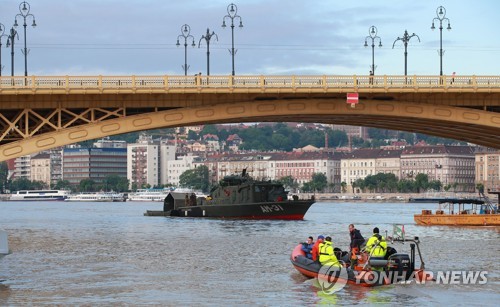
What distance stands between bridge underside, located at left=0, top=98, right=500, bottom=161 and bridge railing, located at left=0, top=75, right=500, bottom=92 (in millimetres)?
1458

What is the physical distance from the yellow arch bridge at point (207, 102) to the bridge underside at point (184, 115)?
0.05m

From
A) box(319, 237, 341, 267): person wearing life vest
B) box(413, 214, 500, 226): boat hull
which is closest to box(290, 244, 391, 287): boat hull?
box(319, 237, 341, 267): person wearing life vest

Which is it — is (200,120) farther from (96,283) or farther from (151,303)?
(151,303)

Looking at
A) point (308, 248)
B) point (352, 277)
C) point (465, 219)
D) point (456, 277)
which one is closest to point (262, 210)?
point (465, 219)

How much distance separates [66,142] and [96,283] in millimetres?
20856

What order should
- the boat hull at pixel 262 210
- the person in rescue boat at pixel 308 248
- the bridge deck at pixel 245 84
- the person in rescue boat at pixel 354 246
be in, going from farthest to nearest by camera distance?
the boat hull at pixel 262 210 → the bridge deck at pixel 245 84 → the person in rescue boat at pixel 308 248 → the person in rescue boat at pixel 354 246

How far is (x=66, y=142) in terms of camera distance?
6669 cm

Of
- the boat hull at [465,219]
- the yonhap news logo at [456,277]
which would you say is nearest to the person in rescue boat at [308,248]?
the yonhap news logo at [456,277]

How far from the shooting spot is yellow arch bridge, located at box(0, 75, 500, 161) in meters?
66.7

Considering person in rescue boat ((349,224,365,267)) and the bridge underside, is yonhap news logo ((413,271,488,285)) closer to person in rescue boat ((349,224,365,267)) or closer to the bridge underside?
person in rescue boat ((349,224,365,267))

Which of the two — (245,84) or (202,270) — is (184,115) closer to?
(245,84)

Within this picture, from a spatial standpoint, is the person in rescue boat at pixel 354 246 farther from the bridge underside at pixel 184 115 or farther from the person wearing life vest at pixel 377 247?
the bridge underside at pixel 184 115

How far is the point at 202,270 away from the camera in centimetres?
5250

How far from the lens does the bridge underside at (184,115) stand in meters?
66.6
